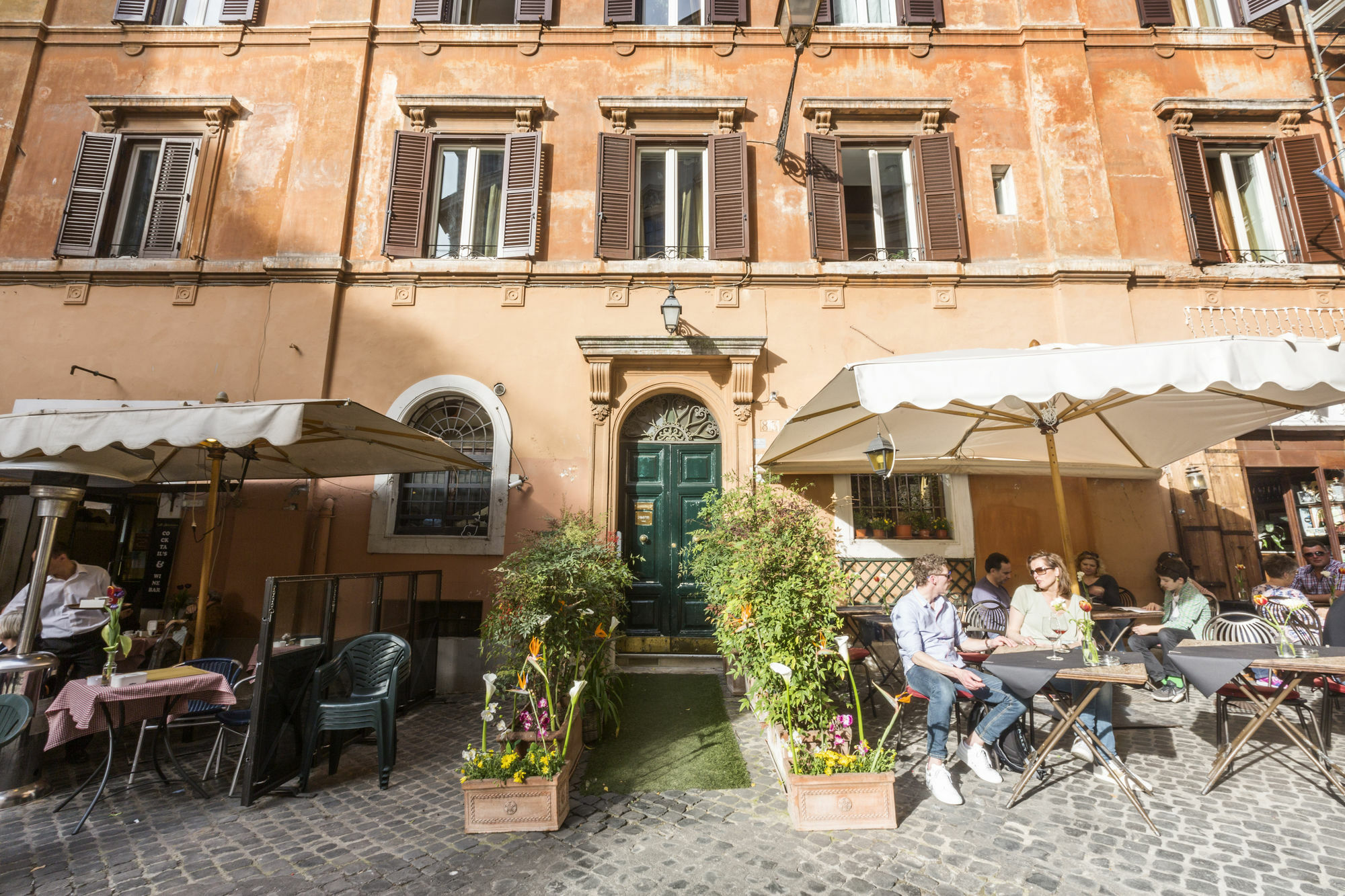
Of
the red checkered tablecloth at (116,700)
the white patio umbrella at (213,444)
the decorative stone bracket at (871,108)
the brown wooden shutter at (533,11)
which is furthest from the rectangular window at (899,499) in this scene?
the brown wooden shutter at (533,11)

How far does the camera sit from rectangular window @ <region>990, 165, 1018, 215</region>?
8.05 metres

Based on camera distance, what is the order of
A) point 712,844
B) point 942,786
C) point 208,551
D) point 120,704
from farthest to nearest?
point 208,551
point 120,704
point 942,786
point 712,844

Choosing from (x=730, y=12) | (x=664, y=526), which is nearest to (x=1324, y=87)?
(x=730, y=12)

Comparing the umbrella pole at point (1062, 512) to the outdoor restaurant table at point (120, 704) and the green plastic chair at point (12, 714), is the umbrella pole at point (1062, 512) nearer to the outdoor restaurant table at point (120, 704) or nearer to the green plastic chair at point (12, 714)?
the outdoor restaurant table at point (120, 704)

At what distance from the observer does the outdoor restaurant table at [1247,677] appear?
3.49 metres

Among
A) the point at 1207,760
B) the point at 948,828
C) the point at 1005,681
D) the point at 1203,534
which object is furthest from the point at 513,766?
the point at 1203,534

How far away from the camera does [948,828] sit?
10.9 feet

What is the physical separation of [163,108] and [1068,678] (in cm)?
1239

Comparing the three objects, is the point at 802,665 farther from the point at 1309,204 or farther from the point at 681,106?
the point at 1309,204

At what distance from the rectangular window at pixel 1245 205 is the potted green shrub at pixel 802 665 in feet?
27.8

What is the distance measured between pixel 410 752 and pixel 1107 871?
4.63 m

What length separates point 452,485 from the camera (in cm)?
752

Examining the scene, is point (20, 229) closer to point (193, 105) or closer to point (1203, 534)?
point (193, 105)

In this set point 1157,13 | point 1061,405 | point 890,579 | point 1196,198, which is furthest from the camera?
point 1157,13
